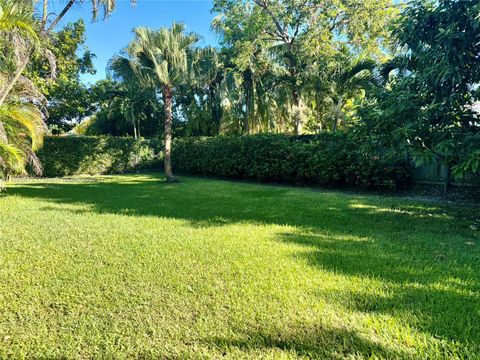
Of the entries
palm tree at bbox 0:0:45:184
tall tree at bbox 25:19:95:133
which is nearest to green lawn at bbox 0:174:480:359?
palm tree at bbox 0:0:45:184

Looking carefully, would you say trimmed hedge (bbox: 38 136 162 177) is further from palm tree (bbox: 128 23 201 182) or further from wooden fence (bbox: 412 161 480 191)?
wooden fence (bbox: 412 161 480 191)

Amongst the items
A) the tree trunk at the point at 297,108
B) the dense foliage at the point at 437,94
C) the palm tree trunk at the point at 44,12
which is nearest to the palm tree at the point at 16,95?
the palm tree trunk at the point at 44,12

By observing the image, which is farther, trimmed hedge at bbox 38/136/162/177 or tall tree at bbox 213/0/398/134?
tall tree at bbox 213/0/398/134

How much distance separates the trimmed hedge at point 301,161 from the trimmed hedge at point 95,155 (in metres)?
3.21

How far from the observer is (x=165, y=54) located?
10.3m

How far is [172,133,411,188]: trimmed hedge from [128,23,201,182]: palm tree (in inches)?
123

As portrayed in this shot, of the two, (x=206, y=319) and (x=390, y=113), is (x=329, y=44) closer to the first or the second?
(x=390, y=113)

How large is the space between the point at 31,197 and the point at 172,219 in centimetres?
428

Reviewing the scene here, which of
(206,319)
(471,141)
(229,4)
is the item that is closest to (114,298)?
(206,319)

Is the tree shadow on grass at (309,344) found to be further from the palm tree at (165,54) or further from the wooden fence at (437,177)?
the palm tree at (165,54)

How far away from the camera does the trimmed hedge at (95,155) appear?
13.5 metres

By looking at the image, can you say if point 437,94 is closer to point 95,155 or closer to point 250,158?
point 250,158

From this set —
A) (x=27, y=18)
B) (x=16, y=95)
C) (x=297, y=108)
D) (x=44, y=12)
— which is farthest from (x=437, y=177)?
(x=16, y=95)

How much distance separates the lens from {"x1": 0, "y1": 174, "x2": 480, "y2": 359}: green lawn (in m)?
1.87
